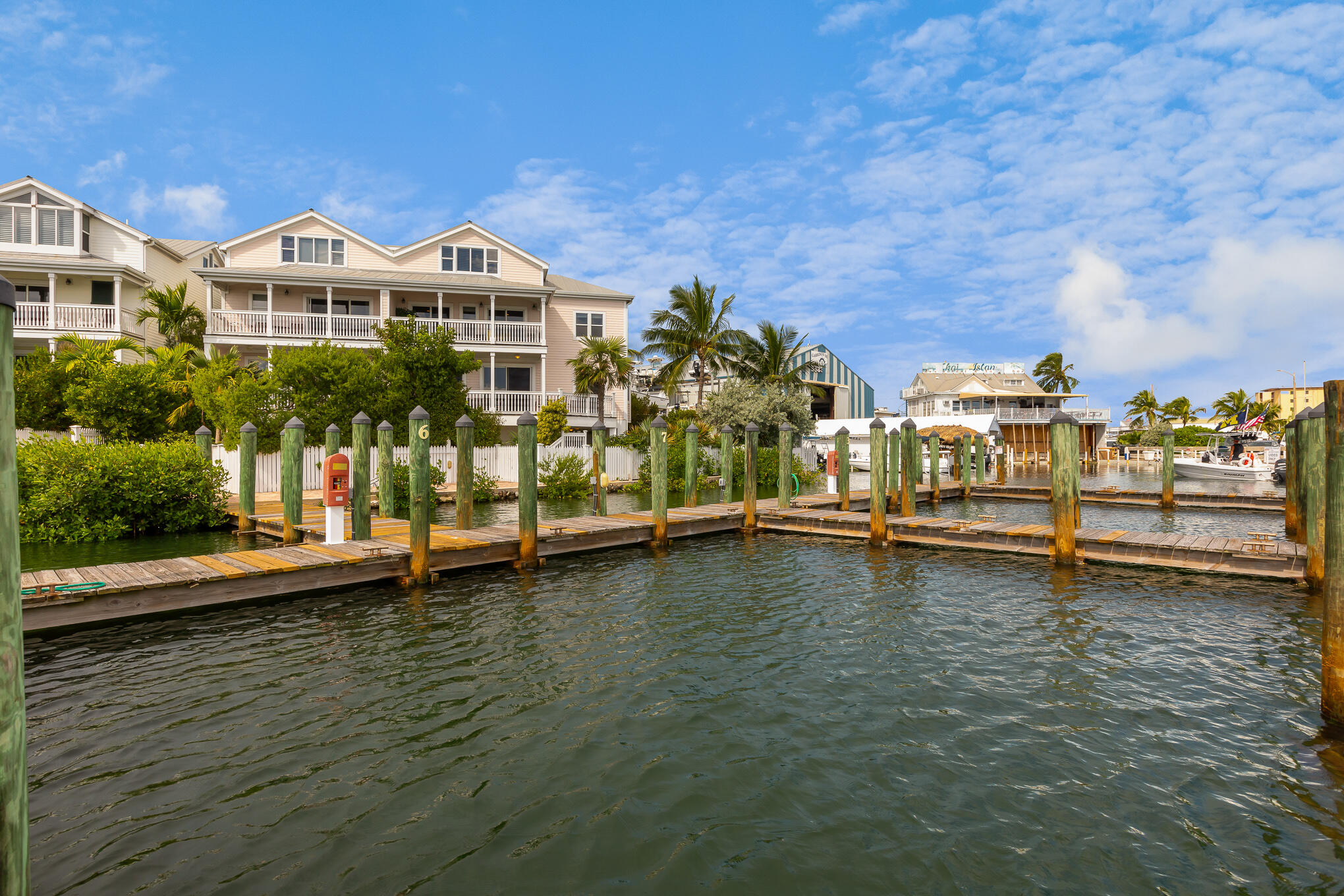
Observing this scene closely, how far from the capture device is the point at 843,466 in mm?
19328

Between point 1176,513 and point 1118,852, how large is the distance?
22251 millimetres

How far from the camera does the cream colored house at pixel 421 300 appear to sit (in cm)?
2906

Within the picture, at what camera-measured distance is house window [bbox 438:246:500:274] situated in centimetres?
3353

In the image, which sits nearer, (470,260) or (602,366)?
(602,366)

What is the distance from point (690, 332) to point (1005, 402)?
3380cm

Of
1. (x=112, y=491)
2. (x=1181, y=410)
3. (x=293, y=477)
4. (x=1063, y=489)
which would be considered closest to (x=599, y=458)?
(x=293, y=477)

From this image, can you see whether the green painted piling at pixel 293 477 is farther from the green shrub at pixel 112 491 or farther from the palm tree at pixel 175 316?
the palm tree at pixel 175 316

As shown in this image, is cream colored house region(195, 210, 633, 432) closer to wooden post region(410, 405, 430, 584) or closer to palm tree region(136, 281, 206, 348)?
palm tree region(136, 281, 206, 348)

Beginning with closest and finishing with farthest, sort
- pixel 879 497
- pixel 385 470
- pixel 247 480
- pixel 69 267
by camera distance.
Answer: pixel 879 497
pixel 385 470
pixel 247 480
pixel 69 267

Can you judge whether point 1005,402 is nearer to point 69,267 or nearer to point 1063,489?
point 1063,489

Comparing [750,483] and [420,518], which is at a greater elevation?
[750,483]

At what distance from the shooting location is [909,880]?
13.1 feet

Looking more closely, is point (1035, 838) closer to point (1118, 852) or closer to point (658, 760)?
point (1118, 852)

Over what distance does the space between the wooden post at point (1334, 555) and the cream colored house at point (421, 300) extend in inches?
1063
